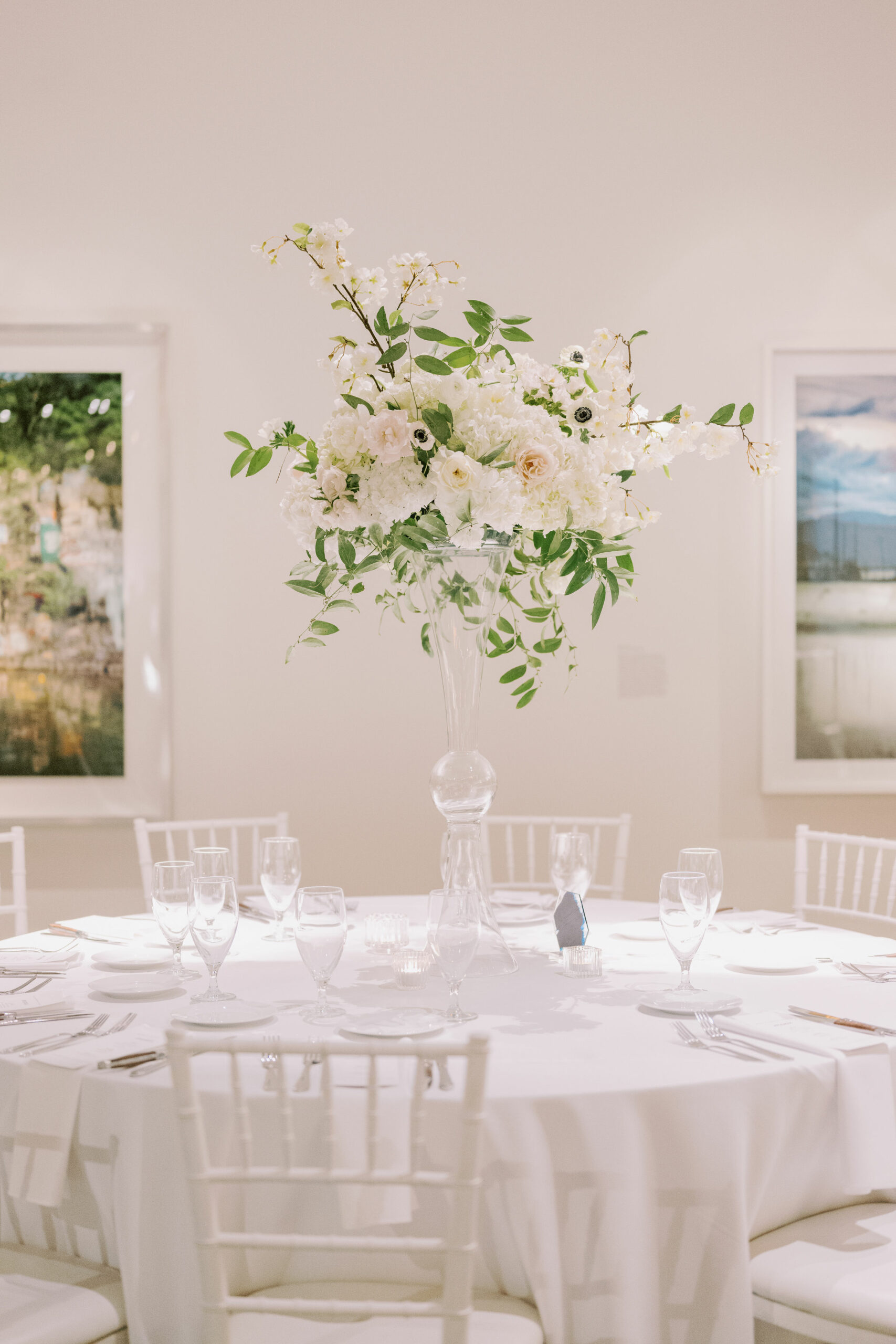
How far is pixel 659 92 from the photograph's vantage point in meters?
3.77

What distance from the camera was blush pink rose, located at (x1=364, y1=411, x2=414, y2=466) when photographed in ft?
6.06

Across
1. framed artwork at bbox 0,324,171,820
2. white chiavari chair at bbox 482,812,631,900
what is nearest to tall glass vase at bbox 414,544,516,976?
white chiavari chair at bbox 482,812,631,900

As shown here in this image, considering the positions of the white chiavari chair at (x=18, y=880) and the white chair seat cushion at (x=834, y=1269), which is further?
the white chiavari chair at (x=18, y=880)

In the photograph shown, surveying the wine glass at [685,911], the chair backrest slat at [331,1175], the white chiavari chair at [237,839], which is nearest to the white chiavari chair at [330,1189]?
the chair backrest slat at [331,1175]

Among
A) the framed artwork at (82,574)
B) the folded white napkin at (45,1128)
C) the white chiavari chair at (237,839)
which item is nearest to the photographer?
the folded white napkin at (45,1128)

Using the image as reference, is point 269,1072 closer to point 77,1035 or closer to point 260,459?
point 77,1035

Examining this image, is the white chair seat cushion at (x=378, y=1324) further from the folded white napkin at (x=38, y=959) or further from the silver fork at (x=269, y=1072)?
the folded white napkin at (x=38, y=959)

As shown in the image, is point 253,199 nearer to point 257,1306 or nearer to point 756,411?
point 756,411

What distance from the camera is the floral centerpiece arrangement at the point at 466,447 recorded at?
Result: 1.87m

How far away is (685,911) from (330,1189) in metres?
0.66

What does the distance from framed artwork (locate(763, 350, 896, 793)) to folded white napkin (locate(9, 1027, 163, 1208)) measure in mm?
2685

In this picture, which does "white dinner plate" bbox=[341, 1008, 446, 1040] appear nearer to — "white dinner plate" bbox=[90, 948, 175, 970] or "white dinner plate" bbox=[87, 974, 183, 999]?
"white dinner plate" bbox=[87, 974, 183, 999]

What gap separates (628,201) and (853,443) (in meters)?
1.02

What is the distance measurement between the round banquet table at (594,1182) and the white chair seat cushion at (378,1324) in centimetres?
3
